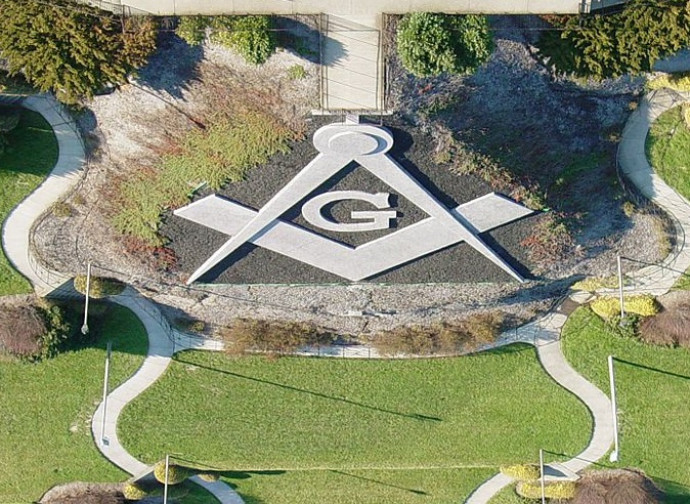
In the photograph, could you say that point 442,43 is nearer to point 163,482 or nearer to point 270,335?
point 270,335

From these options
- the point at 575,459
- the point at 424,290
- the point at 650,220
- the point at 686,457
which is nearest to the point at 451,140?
the point at 424,290

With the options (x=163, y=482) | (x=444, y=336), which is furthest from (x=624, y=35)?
(x=163, y=482)

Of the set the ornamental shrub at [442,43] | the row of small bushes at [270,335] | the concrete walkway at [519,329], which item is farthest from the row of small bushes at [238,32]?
the row of small bushes at [270,335]

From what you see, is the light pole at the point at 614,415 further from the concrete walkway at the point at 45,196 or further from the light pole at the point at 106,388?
the concrete walkway at the point at 45,196

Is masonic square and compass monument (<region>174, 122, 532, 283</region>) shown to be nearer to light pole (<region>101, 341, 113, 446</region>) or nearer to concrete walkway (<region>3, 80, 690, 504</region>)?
concrete walkway (<region>3, 80, 690, 504</region>)

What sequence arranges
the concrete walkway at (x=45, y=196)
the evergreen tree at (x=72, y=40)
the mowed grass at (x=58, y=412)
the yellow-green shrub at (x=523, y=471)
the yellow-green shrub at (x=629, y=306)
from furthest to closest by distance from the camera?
the yellow-green shrub at (x=523, y=471) → the mowed grass at (x=58, y=412) → the yellow-green shrub at (x=629, y=306) → the concrete walkway at (x=45, y=196) → the evergreen tree at (x=72, y=40)

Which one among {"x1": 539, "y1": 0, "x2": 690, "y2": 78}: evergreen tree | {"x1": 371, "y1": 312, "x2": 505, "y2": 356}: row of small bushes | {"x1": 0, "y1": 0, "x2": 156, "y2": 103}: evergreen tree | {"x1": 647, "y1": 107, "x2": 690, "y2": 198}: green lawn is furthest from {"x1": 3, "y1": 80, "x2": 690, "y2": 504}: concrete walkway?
{"x1": 539, "y1": 0, "x2": 690, "y2": 78}: evergreen tree
